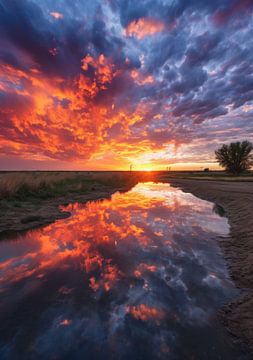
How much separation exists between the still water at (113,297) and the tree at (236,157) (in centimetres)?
5812

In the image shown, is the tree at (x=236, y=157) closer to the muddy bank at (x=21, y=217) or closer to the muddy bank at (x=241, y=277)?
the muddy bank at (x=241, y=277)

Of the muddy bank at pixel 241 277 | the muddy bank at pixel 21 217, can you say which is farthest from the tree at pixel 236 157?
the muddy bank at pixel 21 217

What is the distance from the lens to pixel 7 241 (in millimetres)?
6602

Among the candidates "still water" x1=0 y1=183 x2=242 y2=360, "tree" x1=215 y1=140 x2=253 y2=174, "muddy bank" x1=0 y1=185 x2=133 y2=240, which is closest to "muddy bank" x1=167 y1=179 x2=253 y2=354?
"still water" x1=0 y1=183 x2=242 y2=360

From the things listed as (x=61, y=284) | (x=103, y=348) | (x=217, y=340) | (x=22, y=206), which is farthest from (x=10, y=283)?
(x=22, y=206)

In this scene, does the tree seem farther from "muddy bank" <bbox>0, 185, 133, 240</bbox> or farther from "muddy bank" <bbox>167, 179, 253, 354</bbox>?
"muddy bank" <bbox>0, 185, 133, 240</bbox>

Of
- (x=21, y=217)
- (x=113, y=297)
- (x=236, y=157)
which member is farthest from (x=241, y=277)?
(x=236, y=157)

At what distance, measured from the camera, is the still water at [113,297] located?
8.09 feet

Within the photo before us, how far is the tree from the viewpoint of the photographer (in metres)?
53.9

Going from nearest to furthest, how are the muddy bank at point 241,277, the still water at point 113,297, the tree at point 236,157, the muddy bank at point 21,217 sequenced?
1. the still water at point 113,297
2. the muddy bank at point 241,277
3. the muddy bank at point 21,217
4. the tree at point 236,157

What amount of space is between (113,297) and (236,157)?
62915 millimetres

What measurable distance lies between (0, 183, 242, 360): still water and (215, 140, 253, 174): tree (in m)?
58.1

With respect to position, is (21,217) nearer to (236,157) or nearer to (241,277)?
(241,277)

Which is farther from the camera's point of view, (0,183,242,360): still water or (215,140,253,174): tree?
(215,140,253,174): tree
